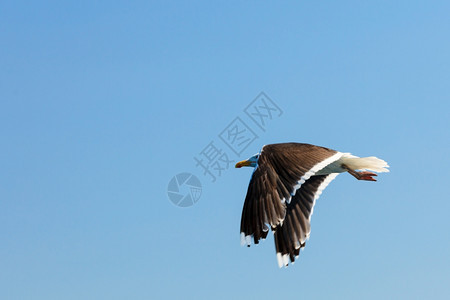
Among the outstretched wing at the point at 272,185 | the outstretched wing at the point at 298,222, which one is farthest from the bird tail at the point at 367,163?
the outstretched wing at the point at 272,185

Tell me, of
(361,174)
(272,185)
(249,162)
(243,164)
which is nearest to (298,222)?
(361,174)

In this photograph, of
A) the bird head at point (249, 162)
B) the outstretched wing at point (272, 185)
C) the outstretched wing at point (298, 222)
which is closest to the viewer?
the outstretched wing at point (272, 185)

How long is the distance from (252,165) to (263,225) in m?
6.23

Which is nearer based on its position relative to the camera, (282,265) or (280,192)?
(280,192)

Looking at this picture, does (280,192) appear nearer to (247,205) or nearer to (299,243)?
(247,205)

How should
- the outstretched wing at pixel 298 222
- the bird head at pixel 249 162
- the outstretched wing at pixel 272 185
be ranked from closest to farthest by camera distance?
the outstretched wing at pixel 272 185 → the outstretched wing at pixel 298 222 → the bird head at pixel 249 162

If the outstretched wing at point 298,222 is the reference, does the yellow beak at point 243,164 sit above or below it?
above

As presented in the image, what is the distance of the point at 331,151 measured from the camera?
1573 cm

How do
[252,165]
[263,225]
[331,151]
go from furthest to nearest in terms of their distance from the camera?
[252,165], [331,151], [263,225]

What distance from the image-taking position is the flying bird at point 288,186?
12352mm

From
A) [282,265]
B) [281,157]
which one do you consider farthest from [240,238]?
[282,265]

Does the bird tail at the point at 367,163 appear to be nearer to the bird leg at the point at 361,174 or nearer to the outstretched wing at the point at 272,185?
the bird leg at the point at 361,174

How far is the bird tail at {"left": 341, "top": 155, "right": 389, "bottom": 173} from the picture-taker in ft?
54.5

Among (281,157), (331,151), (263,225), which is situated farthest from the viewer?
(331,151)
